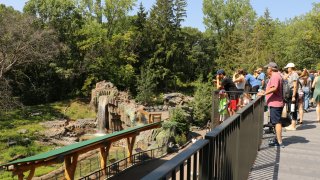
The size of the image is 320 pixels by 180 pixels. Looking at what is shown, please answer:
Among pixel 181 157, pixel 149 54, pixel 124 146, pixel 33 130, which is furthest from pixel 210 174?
pixel 149 54

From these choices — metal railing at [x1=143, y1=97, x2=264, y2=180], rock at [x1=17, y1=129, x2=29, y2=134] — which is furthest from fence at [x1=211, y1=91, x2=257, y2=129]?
rock at [x1=17, y1=129, x2=29, y2=134]

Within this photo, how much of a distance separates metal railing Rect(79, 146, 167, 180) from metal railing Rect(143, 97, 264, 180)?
10.8 metres

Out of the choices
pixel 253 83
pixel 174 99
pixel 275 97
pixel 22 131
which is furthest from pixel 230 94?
pixel 174 99

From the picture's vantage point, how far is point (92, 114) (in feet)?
129

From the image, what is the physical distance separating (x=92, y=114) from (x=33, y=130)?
Result: 900cm

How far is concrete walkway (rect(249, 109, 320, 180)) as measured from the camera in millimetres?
5857

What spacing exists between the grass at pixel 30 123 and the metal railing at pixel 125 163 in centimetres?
562

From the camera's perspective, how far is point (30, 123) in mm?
33281

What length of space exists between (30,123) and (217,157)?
107 feet

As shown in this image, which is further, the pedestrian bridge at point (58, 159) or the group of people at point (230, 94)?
the pedestrian bridge at point (58, 159)

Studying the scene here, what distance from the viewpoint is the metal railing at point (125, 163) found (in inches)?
656

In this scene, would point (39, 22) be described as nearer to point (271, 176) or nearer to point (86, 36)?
point (86, 36)

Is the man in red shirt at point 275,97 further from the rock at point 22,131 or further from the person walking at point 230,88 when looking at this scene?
the rock at point 22,131

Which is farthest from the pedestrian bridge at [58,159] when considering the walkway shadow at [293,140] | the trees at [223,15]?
the trees at [223,15]
